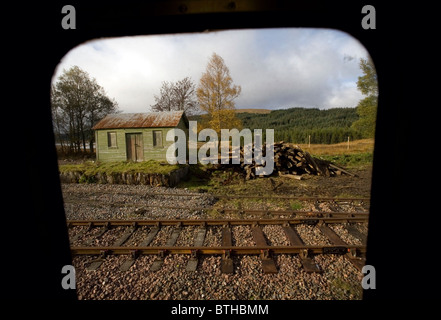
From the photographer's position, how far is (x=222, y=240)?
4.47 meters

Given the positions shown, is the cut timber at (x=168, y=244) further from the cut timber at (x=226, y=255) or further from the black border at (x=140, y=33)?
the black border at (x=140, y=33)

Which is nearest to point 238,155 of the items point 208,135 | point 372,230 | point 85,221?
point 208,135

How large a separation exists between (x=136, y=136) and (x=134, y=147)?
34.9 inches

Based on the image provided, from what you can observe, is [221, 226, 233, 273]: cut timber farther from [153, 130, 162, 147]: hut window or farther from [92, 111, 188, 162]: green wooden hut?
[153, 130, 162, 147]: hut window

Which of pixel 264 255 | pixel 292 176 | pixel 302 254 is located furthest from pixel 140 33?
pixel 292 176

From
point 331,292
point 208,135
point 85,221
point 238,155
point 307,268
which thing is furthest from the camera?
point 208,135

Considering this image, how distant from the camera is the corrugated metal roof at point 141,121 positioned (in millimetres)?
14648

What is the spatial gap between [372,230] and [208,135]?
1916 cm

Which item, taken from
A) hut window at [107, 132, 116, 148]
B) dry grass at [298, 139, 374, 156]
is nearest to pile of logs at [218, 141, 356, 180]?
dry grass at [298, 139, 374, 156]

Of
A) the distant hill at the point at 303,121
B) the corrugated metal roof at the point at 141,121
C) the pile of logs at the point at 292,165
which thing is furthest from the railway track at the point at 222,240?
the distant hill at the point at 303,121

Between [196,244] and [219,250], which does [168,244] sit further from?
[219,250]
